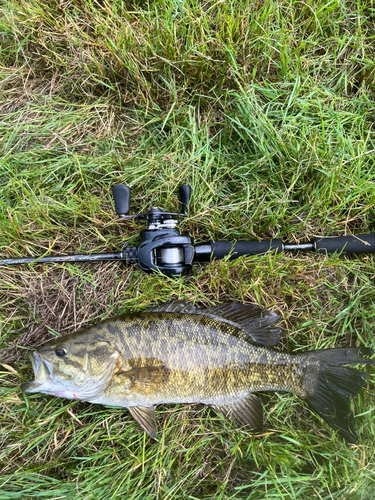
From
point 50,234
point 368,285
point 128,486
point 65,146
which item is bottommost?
point 128,486

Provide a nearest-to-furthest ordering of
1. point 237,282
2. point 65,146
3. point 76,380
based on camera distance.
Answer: point 76,380, point 237,282, point 65,146

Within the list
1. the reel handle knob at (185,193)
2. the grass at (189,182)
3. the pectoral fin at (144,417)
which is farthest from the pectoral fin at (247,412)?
the reel handle knob at (185,193)

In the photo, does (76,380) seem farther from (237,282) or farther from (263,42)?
(263,42)

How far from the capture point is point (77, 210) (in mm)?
2812

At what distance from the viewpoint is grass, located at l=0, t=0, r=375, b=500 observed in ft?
8.48

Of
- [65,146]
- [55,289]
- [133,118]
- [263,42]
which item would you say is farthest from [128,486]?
[263,42]

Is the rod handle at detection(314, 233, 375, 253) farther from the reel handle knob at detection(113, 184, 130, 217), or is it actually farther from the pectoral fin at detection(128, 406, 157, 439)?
the pectoral fin at detection(128, 406, 157, 439)

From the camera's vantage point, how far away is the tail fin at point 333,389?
2.33 m

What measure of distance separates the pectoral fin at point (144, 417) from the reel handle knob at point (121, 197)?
5.18ft

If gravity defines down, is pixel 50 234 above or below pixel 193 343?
above

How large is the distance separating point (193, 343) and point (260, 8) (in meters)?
3.01

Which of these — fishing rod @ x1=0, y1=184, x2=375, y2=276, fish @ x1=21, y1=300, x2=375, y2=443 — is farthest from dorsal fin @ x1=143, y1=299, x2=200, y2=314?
fishing rod @ x1=0, y1=184, x2=375, y2=276

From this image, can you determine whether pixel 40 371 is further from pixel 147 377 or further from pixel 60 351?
pixel 147 377

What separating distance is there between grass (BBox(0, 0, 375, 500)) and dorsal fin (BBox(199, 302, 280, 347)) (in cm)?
17
